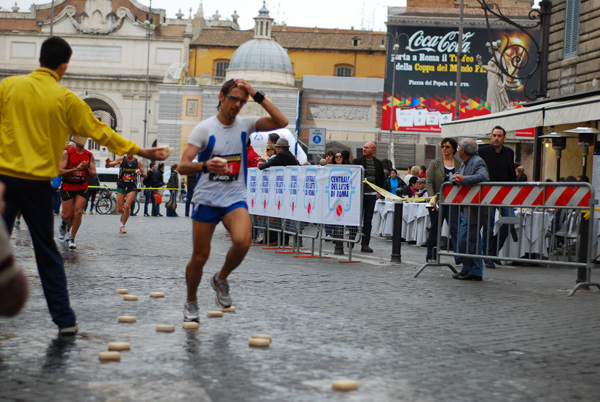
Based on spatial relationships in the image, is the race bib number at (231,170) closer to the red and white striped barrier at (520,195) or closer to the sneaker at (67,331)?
the sneaker at (67,331)

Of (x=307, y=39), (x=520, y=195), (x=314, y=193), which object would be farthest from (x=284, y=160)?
(x=307, y=39)

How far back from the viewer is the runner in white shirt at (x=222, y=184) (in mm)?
6934

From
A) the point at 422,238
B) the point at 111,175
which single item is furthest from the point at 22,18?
the point at 422,238

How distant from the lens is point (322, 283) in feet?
33.4

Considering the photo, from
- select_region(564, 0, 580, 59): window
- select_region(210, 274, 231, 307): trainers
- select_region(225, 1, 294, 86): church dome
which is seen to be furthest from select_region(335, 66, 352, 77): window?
select_region(210, 274, 231, 307): trainers

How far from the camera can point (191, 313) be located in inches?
271

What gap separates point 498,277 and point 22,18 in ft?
272

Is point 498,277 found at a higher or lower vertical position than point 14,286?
lower

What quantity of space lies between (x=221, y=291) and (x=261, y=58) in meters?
64.5

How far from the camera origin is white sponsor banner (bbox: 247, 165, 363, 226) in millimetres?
13094

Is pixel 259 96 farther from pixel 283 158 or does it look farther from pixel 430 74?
pixel 430 74

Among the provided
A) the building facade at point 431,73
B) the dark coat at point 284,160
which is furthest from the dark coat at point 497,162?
the building facade at point 431,73

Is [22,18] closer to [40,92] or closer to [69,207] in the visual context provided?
[69,207]

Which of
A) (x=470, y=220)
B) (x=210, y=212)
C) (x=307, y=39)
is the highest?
(x=307, y=39)
